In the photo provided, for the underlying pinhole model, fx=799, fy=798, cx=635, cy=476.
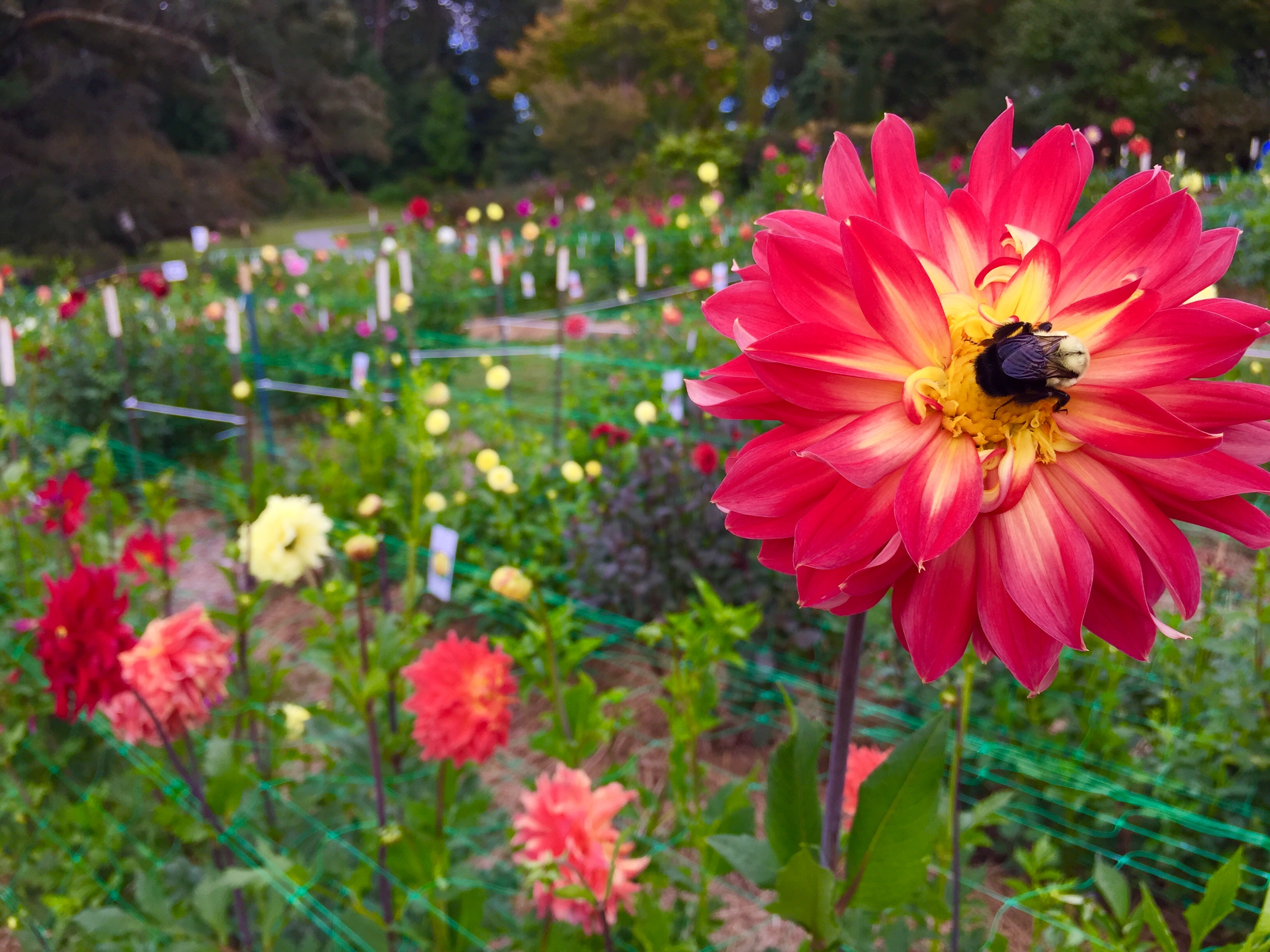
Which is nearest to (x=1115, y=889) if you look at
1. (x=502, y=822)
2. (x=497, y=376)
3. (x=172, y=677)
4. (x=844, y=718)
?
(x=844, y=718)

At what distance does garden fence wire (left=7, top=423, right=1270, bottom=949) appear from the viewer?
0.89m

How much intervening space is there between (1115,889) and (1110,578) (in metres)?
0.49

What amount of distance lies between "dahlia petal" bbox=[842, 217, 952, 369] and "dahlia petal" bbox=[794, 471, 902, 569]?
0.05 metres

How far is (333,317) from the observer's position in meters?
4.24

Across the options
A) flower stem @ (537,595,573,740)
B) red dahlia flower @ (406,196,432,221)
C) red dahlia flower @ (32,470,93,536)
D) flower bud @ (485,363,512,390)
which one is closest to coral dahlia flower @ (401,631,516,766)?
flower stem @ (537,595,573,740)

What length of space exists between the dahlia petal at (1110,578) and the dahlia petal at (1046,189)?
10 centimetres

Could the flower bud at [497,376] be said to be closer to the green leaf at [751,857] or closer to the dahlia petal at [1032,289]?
the green leaf at [751,857]

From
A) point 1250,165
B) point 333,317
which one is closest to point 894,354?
point 1250,165

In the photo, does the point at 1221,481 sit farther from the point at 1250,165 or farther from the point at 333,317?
the point at 333,317

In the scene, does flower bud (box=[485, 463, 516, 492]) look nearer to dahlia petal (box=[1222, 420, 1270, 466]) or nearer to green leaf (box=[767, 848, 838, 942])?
green leaf (box=[767, 848, 838, 942])

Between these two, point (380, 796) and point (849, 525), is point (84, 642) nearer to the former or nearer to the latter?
point (380, 796)

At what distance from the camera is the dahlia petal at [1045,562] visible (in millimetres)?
291

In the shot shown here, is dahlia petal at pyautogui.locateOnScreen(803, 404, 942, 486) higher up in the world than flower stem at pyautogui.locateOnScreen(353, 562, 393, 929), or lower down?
higher up

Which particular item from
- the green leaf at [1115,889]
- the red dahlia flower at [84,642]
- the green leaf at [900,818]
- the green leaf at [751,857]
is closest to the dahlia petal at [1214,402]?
the green leaf at [900,818]
